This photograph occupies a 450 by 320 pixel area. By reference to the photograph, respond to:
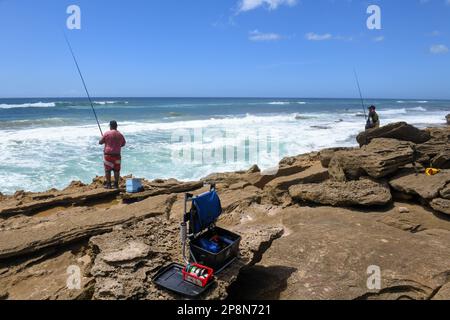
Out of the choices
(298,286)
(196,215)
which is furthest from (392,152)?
(196,215)

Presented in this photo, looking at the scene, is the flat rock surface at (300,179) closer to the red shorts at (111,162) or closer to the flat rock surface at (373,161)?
the flat rock surface at (373,161)

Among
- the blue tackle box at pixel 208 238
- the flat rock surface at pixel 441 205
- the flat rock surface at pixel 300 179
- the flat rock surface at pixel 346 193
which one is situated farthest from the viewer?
the flat rock surface at pixel 300 179

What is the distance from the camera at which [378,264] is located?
3840 millimetres

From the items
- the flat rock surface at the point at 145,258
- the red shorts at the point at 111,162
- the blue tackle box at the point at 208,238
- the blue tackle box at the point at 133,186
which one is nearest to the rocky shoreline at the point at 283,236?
the flat rock surface at the point at 145,258

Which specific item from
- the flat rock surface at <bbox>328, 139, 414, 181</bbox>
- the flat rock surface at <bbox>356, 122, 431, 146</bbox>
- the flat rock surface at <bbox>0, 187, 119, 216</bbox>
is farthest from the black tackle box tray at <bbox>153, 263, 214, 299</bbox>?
the flat rock surface at <bbox>356, 122, 431, 146</bbox>

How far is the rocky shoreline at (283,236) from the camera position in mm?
3441

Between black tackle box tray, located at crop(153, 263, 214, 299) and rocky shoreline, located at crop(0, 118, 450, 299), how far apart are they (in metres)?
0.07

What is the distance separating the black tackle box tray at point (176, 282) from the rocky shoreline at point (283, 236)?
71 millimetres

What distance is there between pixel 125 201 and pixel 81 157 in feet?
24.4

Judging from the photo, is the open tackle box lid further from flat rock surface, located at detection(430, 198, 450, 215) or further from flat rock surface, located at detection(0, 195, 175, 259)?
flat rock surface, located at detection(430, 198, 450, 215)

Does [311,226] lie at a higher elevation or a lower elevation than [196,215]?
lower

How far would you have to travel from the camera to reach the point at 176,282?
3.07 metres

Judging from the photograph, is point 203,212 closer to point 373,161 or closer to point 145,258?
point 145,258
